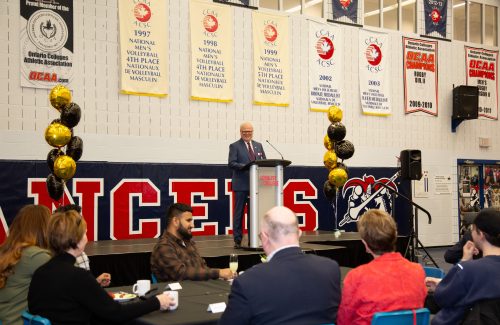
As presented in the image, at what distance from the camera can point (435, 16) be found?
12461mm

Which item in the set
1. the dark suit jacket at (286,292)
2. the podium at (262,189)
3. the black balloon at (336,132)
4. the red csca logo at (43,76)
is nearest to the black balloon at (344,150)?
the black balloon at (336,132)

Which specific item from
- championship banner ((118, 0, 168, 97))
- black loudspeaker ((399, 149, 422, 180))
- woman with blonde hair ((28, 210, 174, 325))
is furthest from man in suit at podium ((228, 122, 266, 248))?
woman with blonde hair ((28, 210, 174, 325))

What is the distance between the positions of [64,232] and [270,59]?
7873mm

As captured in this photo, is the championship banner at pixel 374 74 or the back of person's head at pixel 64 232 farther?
the championship banner at pixel 374 74

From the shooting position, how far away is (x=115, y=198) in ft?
28.6

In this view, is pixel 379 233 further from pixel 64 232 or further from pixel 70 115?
pixel 70 115

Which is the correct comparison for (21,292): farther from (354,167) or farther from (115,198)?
(354,167)

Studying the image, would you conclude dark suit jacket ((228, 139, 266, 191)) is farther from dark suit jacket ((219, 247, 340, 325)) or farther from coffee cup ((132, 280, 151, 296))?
dark suit jacket ((219, 247, 340, 325))

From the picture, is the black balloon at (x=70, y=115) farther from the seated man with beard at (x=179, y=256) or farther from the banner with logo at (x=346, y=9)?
the banner with logo at (x=346, y=9)

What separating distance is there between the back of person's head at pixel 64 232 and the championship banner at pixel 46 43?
5798mm

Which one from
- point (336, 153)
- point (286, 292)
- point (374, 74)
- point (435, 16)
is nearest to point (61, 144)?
point (336, 153)

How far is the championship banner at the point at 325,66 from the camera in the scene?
10.9 m

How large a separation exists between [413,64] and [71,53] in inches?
269

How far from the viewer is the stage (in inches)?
240
